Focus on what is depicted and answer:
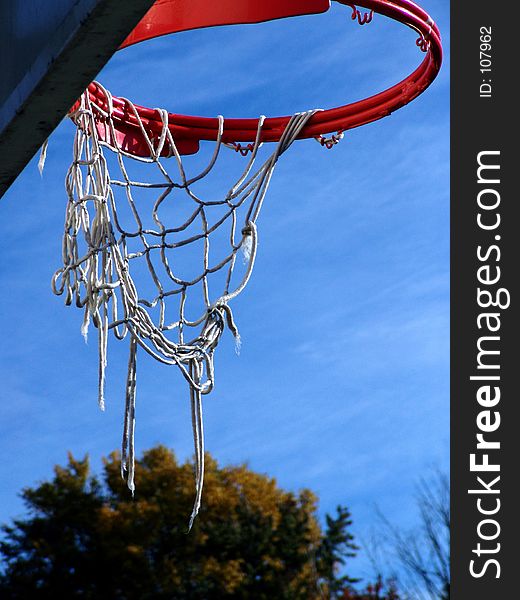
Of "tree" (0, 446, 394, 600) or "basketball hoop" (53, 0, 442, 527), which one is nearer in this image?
"basketball hoop" (53, 0, 442, 527)

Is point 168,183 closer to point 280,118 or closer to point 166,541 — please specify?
point 280,118

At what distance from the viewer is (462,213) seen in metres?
3.80

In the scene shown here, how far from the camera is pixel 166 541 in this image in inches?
426

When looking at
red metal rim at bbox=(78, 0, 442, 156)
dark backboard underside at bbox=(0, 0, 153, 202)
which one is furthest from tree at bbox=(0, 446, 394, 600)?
dark backboard underside at bbox=(0, 0, 153, 202)

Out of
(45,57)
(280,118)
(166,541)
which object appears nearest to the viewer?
(45,57)

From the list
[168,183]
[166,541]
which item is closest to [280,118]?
[168,183]

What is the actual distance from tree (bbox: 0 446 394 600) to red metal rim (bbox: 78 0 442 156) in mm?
8189

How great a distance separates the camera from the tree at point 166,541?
1075 cm

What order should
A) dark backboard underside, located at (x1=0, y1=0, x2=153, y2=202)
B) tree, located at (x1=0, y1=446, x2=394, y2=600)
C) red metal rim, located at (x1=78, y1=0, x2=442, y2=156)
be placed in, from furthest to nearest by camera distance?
tree, located at (x1=0, y1=446, x2=394, y2=600), red metal rim, located at (x1=78, y1=0, x2=442, y2=156), dark backboard underside, located at (x1=0, y1=0, x2=153, y2=202)

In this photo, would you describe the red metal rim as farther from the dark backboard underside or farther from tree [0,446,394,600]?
tree [0,446,394,600]

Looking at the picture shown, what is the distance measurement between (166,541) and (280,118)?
27.8ft

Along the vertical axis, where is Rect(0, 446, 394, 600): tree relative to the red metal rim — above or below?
above

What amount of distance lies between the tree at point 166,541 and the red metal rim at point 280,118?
819 cm

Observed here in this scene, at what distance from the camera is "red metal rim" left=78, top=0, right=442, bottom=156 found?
2.96 meters
